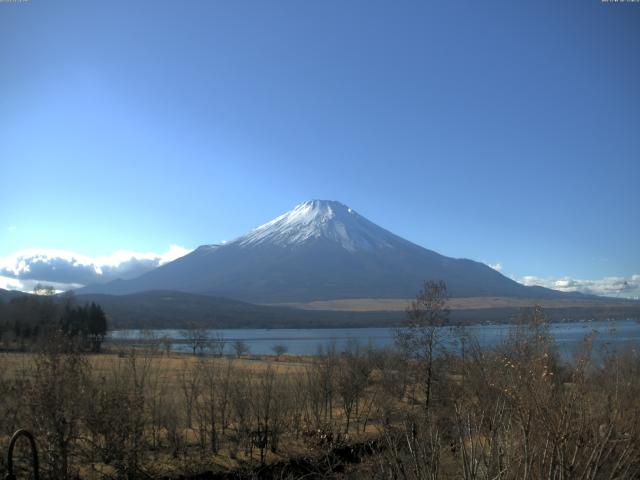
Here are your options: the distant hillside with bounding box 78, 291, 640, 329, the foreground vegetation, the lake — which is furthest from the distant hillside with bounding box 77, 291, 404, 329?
the foreground vegetation

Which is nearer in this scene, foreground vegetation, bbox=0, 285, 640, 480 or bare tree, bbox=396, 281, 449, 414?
foreground vegetation, bbox=0, 285, 640, 480

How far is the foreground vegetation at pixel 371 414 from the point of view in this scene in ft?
18.6

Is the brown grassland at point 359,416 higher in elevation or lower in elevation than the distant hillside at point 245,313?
higher

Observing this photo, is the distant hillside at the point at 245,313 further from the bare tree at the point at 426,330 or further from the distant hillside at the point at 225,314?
the bare tree at the point at 426,330

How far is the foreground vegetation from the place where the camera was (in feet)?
18.6

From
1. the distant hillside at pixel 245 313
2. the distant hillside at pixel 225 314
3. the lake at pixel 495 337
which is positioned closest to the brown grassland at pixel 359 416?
the lake at pixel 495 337

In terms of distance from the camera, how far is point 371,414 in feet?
90.4

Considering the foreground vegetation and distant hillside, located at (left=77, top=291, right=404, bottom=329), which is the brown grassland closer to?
the foreground vegetation

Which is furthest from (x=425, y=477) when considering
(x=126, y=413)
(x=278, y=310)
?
(x=278, y=310)

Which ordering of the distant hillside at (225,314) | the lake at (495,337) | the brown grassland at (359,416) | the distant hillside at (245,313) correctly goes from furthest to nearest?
the distant hillside at (225,314) < the distant hillside at (245,313) < the lake at (495,337) < the brown grassland at (359,416)

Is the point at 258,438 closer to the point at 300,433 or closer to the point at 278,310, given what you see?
the point at 300,433

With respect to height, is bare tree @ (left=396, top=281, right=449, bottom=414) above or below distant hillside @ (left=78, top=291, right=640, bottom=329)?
above

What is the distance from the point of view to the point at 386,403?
23750mm

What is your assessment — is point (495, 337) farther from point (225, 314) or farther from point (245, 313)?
point (245, 313)
